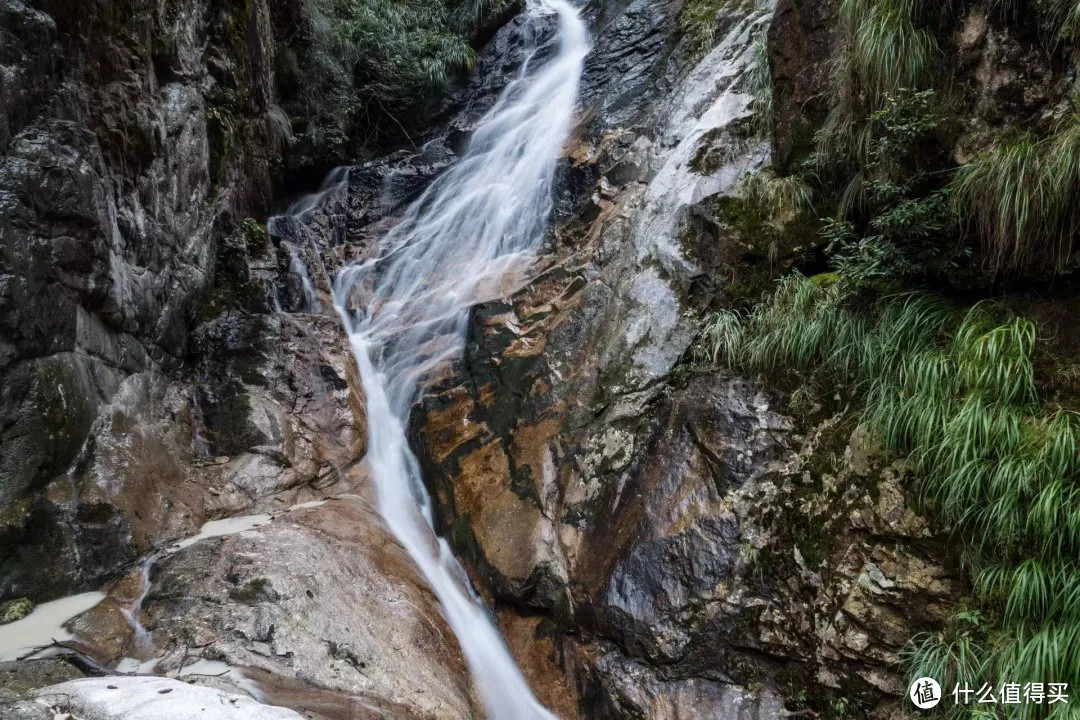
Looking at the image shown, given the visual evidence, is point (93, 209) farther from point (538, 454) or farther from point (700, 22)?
point (700, 22)

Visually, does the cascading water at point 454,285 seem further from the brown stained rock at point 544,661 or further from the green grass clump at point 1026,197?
the green grass clump at point 1026,197

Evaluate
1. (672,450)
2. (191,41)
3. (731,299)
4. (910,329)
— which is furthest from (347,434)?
(910,329)

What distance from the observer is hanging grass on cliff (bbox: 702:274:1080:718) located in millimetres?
3291

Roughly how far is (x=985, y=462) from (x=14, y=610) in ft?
21.3

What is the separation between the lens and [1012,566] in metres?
3.49

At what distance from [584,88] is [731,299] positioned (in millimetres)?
6491

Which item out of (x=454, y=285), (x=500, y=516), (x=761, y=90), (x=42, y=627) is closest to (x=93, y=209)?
(x=42, y=627)

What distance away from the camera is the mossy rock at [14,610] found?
14.6ft

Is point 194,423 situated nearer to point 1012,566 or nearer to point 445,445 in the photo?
point 445,445

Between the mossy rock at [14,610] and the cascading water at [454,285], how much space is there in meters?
3.03

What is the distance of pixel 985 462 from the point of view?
12.1 ft

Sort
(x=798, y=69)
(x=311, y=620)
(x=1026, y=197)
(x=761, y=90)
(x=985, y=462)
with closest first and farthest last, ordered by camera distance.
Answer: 1. (x=985, y=462)
2. (x=1026, y=197)
3. (x=311, y=620)
4. (x=798, y=69)
5. (x=761, y=90)

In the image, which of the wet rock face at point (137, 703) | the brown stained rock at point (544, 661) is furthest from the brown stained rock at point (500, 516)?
the wet rock face at point (137, 703)

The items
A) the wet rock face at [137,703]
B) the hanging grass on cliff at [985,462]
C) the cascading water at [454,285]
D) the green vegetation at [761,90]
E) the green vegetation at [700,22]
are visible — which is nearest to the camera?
the wet rock face at [137,703]
